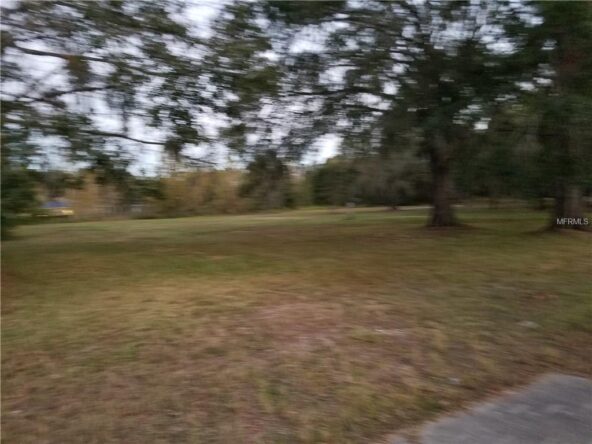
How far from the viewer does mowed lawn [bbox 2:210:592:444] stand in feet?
13.4

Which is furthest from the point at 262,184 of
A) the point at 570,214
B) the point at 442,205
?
the point at 570,214

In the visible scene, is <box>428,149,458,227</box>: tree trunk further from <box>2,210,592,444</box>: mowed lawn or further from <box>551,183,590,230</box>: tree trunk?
<box>2,210,592,444</box>: mowed lawn

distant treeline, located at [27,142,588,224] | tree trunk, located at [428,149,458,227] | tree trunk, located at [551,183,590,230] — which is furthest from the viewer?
tree trunk, located at [428,149,458,227]

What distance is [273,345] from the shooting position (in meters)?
5.49

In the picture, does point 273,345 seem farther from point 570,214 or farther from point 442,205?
point 442,205

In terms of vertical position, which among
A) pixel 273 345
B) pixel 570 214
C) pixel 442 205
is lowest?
pixel 273 345

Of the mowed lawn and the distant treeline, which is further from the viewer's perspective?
the distant treeline

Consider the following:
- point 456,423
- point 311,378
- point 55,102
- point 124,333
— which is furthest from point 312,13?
point 456,423

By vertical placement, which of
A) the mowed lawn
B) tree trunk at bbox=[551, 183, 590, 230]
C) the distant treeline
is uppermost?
the distant treeline

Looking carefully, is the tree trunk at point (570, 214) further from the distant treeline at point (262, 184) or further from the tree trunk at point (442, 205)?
the tree trunk at point (442, 205)

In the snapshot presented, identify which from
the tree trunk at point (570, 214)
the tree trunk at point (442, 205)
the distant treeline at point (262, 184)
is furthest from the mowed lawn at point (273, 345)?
the tree trunk at point (442, 205)

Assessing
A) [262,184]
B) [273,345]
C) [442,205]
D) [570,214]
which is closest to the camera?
[273,345]

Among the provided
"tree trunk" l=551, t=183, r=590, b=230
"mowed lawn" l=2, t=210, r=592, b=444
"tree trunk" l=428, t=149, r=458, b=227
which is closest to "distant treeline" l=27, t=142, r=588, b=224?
"tree trunk" l=428, t=149, r=458, b=227

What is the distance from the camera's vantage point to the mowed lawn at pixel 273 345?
161 inches
